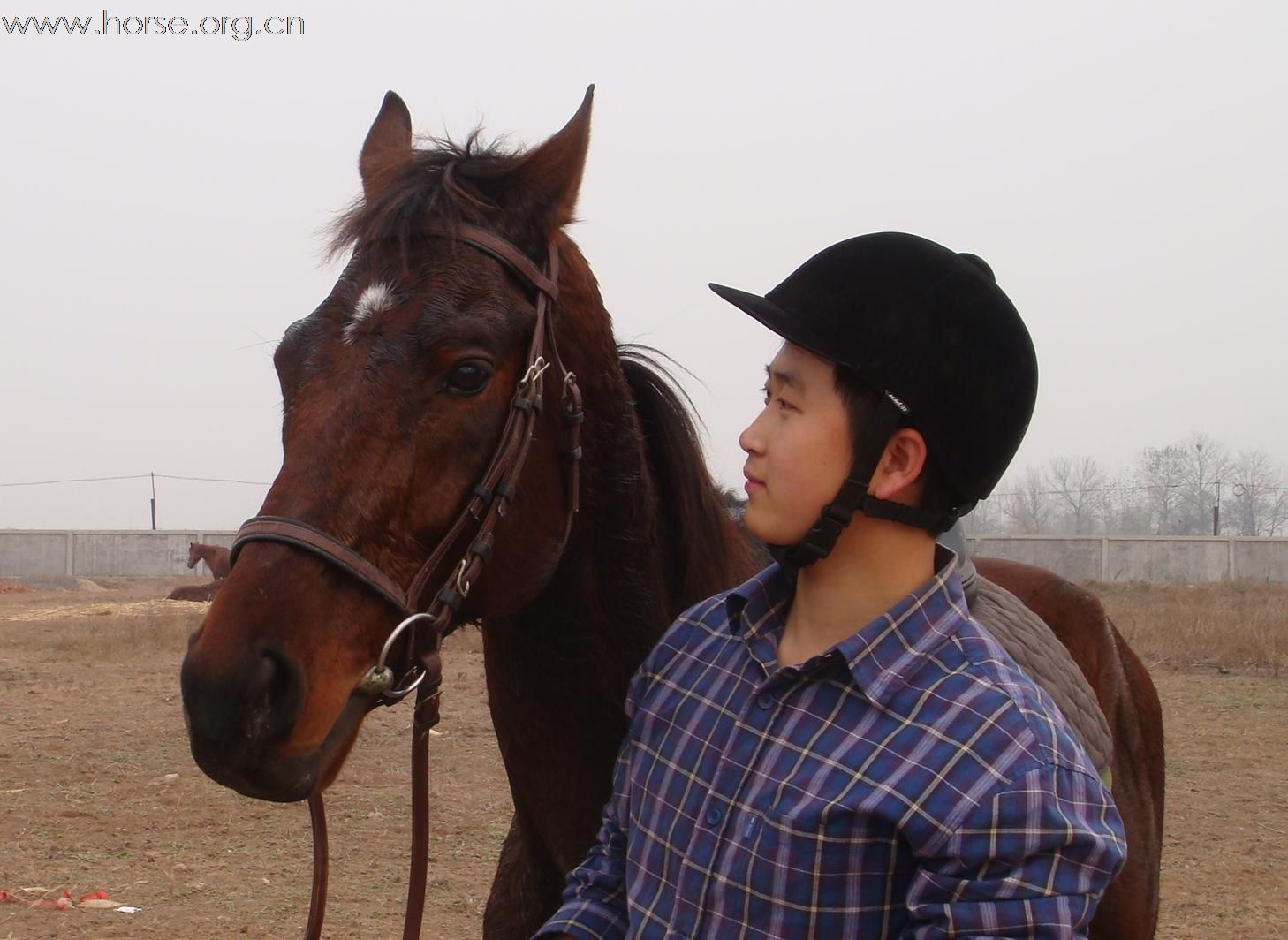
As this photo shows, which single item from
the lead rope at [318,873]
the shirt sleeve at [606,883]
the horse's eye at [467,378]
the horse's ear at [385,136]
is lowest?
the lead rope at [318,873]

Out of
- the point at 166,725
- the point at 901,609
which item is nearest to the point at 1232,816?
the point at 901,609

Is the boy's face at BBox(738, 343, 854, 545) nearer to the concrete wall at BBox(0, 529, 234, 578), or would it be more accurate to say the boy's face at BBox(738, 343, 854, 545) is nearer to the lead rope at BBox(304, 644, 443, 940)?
the lead rope at BBox(304, 644, 443, 940)

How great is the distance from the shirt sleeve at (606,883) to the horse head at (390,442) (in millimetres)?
411

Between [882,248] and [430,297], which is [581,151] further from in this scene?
[882,248]

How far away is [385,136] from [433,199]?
0.64 m

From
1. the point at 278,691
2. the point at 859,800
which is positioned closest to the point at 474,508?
the point at 278,691

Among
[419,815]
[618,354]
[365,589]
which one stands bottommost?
[419,815]

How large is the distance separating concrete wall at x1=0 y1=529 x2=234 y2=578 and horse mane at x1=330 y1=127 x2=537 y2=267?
32551 mm

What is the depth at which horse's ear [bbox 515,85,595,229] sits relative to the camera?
2.31 m

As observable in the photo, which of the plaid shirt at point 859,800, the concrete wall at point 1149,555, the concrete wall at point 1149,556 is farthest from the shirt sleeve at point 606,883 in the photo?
the concrete wall at point 1149,555

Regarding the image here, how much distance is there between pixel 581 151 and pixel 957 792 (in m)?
1.55

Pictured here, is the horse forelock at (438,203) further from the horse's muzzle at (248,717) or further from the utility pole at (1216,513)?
the utility pole at (1216,513)

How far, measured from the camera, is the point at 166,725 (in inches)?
336

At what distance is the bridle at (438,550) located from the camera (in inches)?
70.3
